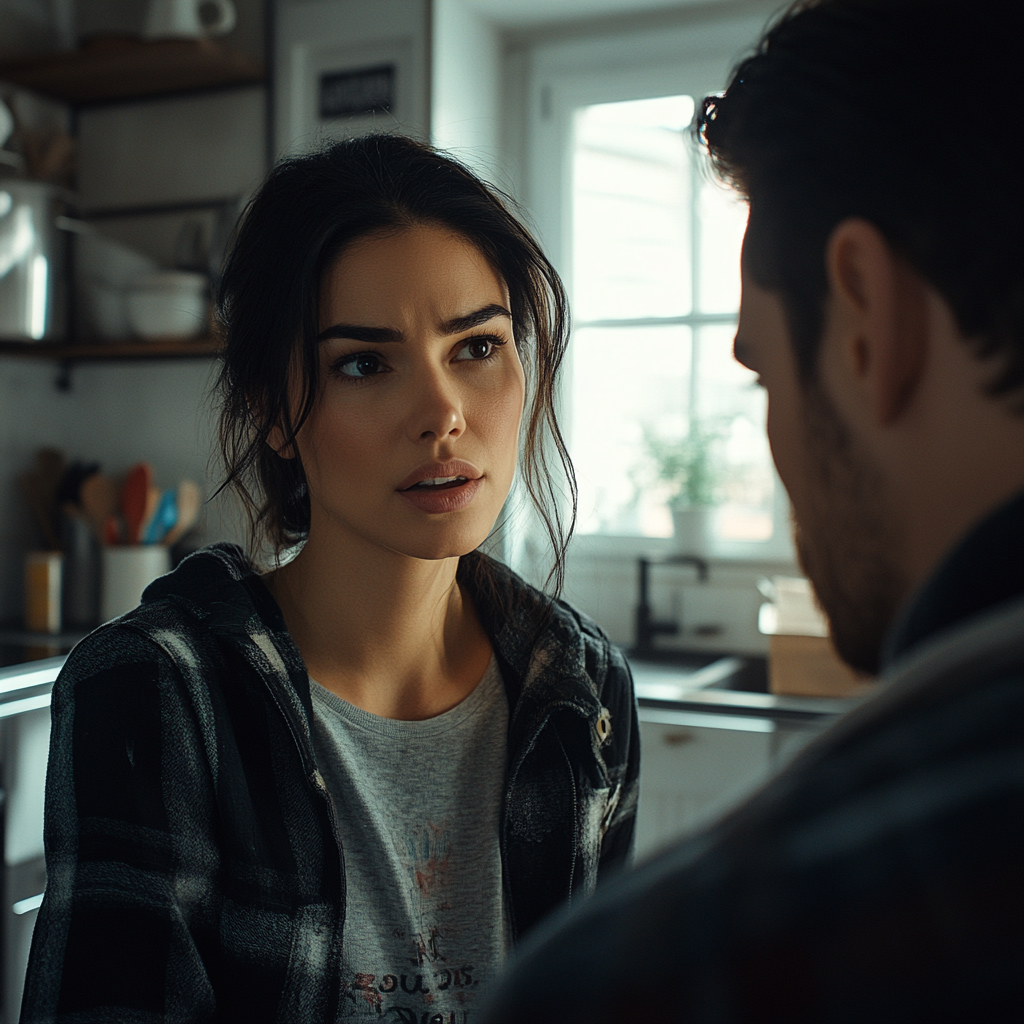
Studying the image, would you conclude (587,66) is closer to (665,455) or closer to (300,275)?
(665,455)

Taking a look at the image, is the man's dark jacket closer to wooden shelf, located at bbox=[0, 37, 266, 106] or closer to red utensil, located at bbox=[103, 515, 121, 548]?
red utensil, located at bbox=[103, 515, 121, 548]

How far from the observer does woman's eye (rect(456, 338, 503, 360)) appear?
987 millimetres

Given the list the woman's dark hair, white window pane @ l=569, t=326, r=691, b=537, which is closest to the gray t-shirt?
the woman's dark hair

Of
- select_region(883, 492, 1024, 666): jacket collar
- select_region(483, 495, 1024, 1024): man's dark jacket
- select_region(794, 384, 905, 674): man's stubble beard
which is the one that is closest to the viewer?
select_region(483, 495, 1024, 1024): man's dark jacket

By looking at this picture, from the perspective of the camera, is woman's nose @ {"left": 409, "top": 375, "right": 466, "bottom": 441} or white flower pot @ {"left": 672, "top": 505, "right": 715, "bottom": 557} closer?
woman's nose @ {"left": 409, "top": 375, "right": 466, "bottom": 441}

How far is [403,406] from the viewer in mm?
937

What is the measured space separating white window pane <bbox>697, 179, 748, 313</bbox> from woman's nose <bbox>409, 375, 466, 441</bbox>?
73.2 inches

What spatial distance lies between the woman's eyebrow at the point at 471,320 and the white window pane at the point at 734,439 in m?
1.75

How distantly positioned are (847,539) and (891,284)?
0.12 meters

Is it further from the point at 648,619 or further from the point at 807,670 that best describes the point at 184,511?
the point at 807,670

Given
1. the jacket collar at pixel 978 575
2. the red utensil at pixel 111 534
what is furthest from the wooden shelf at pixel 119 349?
the jacket collar at pixel 978 575

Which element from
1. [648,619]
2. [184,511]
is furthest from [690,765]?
[184,511]

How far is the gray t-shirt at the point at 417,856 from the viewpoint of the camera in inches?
34.0

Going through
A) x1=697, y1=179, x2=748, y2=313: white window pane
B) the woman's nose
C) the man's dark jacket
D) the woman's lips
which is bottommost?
the man's dark jacket
